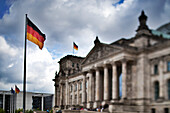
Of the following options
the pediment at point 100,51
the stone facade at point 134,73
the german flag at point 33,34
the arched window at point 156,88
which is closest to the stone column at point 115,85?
the stone facade at point 134,73

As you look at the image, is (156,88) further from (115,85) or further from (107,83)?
(107,83)

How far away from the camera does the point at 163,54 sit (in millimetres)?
41188

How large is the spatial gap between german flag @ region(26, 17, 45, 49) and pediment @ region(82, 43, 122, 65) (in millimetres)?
16931

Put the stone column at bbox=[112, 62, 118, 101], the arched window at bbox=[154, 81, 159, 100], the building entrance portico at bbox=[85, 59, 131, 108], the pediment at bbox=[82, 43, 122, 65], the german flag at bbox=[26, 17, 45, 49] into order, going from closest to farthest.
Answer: the german flag at bbox=[26, 17, 45, 49] → the arched window at bbox=[154, 81, 159, 100] → the building entrance portico at bbox=[85, 59, 131, 108] → the stone column at bbox=[112, 62, 118, 101] → the pediment at bbox=[82, 43, 122, 65]

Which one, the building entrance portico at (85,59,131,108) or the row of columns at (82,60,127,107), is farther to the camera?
the building entrance portico at (85,59,131,108)

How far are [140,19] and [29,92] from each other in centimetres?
9117

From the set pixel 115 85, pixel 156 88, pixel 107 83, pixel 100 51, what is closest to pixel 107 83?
pixel 107 83

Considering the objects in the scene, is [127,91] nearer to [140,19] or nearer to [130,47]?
[130,47]

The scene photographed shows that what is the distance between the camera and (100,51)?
5288cm

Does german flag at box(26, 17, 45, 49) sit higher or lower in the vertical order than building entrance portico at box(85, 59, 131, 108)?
higher

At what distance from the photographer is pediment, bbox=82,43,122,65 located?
48.6 metres

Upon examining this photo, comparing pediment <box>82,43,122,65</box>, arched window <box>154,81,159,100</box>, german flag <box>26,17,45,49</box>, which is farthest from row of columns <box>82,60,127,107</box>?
→ german flag <box>26,17,45,49</box>

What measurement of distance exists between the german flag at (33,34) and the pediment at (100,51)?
16931 millimetres

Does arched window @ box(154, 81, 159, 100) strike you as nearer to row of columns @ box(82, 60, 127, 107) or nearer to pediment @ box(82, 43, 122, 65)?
row of columns @ box(82, 60, 127, 107)
